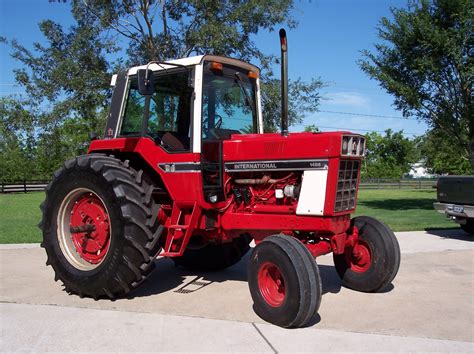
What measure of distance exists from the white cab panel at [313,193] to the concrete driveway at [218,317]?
3.45 ft

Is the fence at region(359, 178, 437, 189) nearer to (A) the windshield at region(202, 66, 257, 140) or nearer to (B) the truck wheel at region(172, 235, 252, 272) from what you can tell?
(B) the truck wheel at region(172, 235, 252, 272)

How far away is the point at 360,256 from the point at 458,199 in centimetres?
579

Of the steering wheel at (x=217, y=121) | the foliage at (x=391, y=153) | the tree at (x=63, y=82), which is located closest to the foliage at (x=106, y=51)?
the tree at (x=63, y=82)

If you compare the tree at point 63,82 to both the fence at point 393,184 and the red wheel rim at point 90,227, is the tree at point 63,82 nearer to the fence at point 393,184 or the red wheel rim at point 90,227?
the red wheel rim at point 90,227

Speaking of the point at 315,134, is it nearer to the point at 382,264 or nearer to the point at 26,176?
the point at 382,264

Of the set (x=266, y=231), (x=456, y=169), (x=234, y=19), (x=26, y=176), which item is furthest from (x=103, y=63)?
(x=456, y=169)

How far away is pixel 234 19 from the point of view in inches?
566

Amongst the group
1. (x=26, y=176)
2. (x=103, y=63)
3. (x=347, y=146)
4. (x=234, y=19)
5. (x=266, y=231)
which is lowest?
(x=26, y=176)

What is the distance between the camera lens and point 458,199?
420 inches

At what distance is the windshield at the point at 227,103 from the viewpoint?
5762 mm

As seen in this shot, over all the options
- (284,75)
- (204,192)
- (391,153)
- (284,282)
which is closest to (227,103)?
(284,75)

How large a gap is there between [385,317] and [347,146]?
5.76ft

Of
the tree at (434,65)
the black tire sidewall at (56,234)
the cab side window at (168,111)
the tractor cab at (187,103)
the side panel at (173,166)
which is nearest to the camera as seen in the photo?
the black tire sidewall at (56,234)

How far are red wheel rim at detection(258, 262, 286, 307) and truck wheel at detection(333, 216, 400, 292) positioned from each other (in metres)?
1.47
